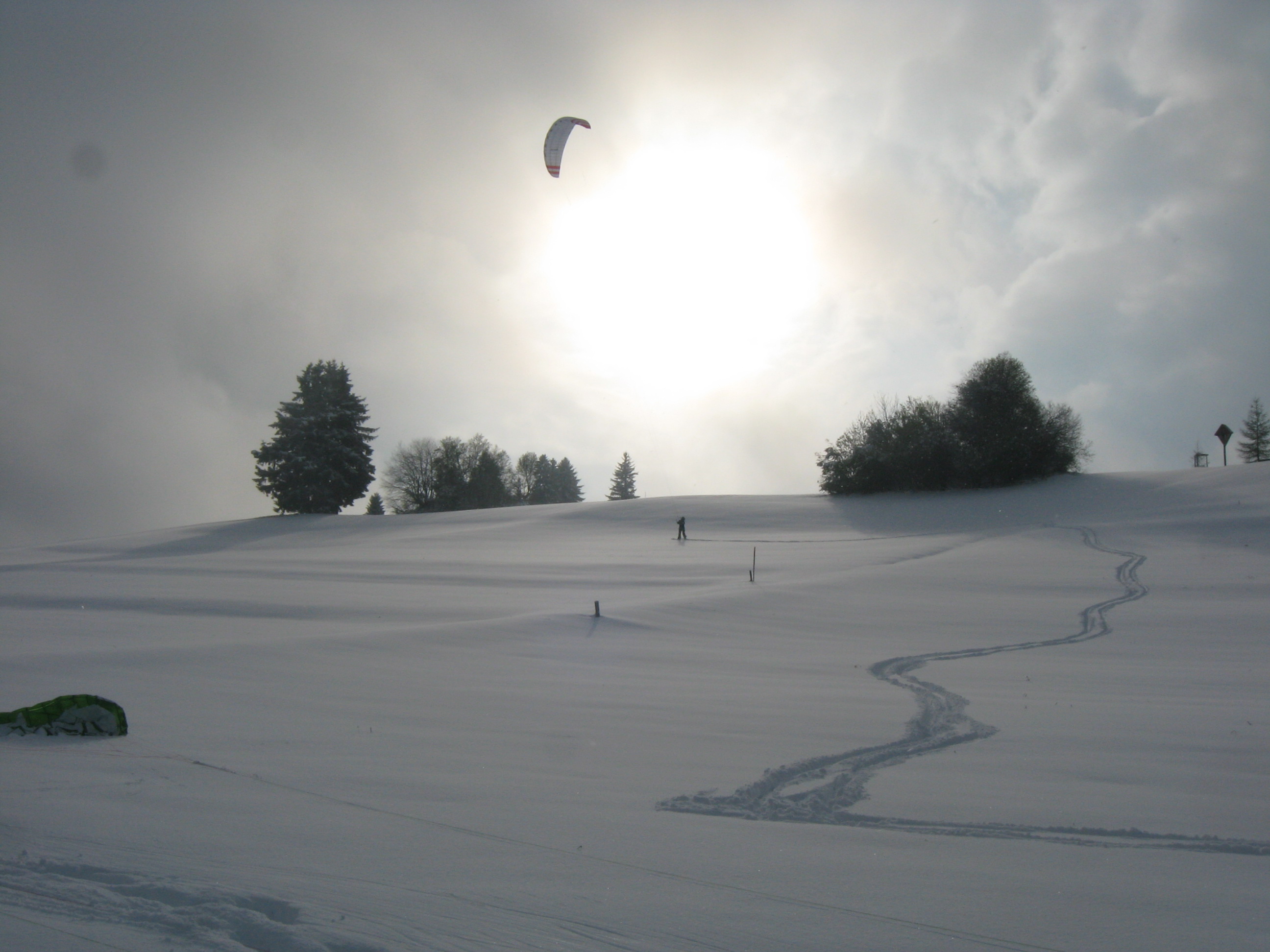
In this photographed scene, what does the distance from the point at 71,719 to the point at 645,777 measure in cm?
433

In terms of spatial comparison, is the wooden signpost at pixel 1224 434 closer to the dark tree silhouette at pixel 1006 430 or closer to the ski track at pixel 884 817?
the dark tree silhouette at pixel 1006 430

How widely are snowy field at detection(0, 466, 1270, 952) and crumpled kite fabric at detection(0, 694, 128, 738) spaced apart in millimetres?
149

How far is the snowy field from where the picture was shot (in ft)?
10.8

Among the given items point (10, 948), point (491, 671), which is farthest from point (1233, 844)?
point (491, 671)

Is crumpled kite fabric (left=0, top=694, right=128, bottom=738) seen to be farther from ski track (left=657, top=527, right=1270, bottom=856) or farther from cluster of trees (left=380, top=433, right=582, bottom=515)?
cluster of trees (left=380, top=433, right=582, bottom=515)

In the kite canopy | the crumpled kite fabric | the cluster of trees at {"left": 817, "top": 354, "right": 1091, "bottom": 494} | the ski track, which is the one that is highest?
the kite canopy

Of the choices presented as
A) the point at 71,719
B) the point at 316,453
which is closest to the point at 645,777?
the point at 71,719

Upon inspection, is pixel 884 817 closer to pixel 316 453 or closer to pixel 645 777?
pixel 645 777

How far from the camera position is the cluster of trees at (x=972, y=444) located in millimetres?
39438

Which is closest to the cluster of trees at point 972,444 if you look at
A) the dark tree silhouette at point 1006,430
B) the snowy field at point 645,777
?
the dark tree silhouette at point 1006,430

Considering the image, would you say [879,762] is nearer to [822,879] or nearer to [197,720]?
[822,879]

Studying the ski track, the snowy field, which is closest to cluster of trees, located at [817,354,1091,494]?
the snowy field

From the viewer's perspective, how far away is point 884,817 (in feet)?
15.2

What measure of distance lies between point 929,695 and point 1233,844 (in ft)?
13.2
